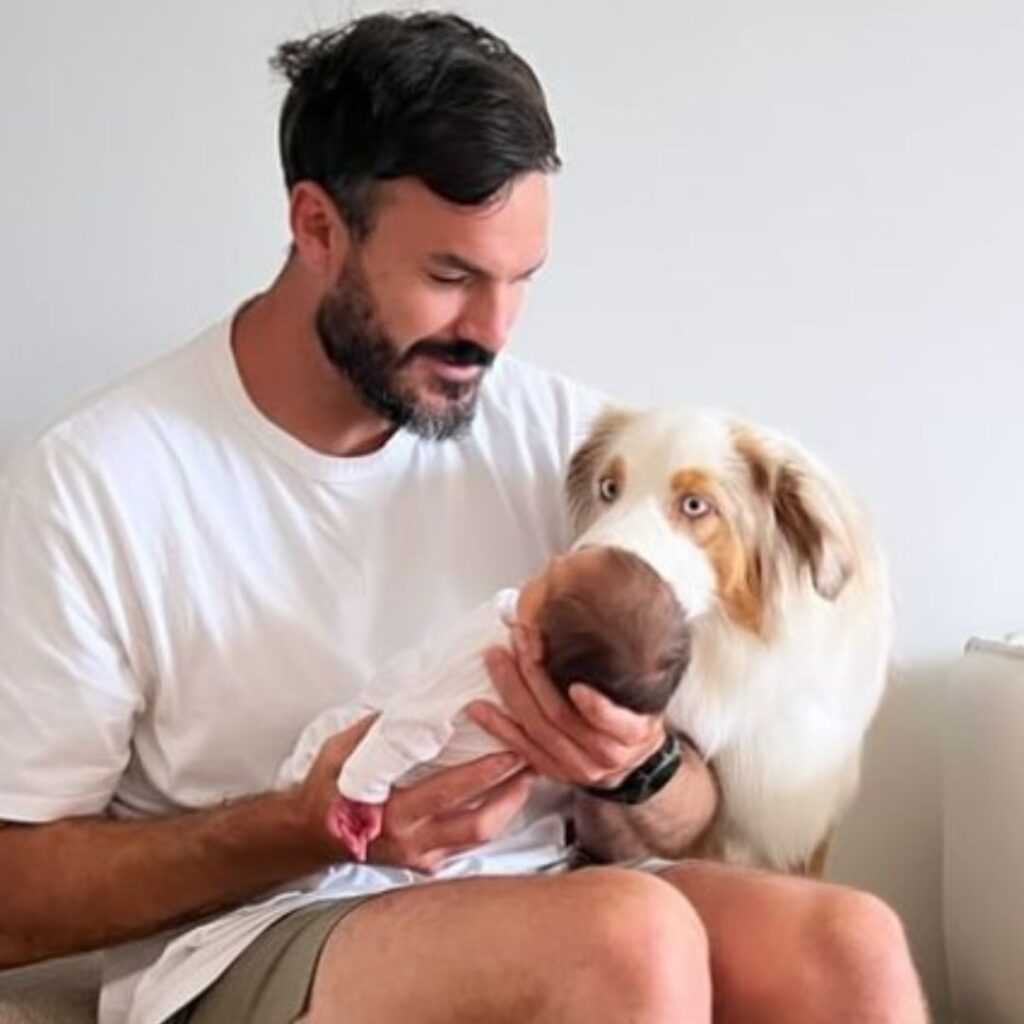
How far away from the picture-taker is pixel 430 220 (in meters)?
1.31

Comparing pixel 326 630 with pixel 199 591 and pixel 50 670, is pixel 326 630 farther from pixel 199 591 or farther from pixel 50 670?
pixel 50 670

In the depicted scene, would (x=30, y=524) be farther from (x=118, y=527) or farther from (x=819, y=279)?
(x=819, y=279)

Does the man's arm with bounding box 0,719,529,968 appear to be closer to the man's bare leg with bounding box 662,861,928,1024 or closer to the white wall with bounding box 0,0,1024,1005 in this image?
the man's bare leg with bounding box 662,861,928,1024

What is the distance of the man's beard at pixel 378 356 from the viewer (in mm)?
1352

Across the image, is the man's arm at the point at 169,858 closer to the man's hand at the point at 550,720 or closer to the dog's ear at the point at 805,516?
the man's hand at the point at 550,720

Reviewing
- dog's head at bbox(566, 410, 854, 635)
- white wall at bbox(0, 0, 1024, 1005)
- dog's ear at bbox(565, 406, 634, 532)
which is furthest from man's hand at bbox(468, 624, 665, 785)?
white wall at bbox(0, 0, 1024, 1005)

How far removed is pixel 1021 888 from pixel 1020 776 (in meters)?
0.10

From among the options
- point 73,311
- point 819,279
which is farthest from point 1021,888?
point 73,311

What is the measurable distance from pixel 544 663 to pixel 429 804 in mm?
137

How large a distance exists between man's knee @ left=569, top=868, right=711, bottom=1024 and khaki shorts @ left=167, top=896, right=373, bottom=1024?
7.0 inches

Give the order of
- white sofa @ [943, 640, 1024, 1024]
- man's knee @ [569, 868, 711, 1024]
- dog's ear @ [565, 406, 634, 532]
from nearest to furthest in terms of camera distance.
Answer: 1. man's knee @ [569, 868, 711, 1024]
2. dog's ear @ [565, 406, 634, 532]
3. white sofa @ [943, 640, 1024, 1024]

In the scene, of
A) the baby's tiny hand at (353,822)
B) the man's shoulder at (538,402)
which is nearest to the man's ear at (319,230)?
the man's shoulder at (538,402)

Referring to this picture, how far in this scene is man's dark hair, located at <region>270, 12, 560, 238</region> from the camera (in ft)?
4.27

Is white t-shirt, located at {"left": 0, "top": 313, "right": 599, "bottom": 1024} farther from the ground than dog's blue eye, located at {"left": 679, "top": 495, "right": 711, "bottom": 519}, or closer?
closer
